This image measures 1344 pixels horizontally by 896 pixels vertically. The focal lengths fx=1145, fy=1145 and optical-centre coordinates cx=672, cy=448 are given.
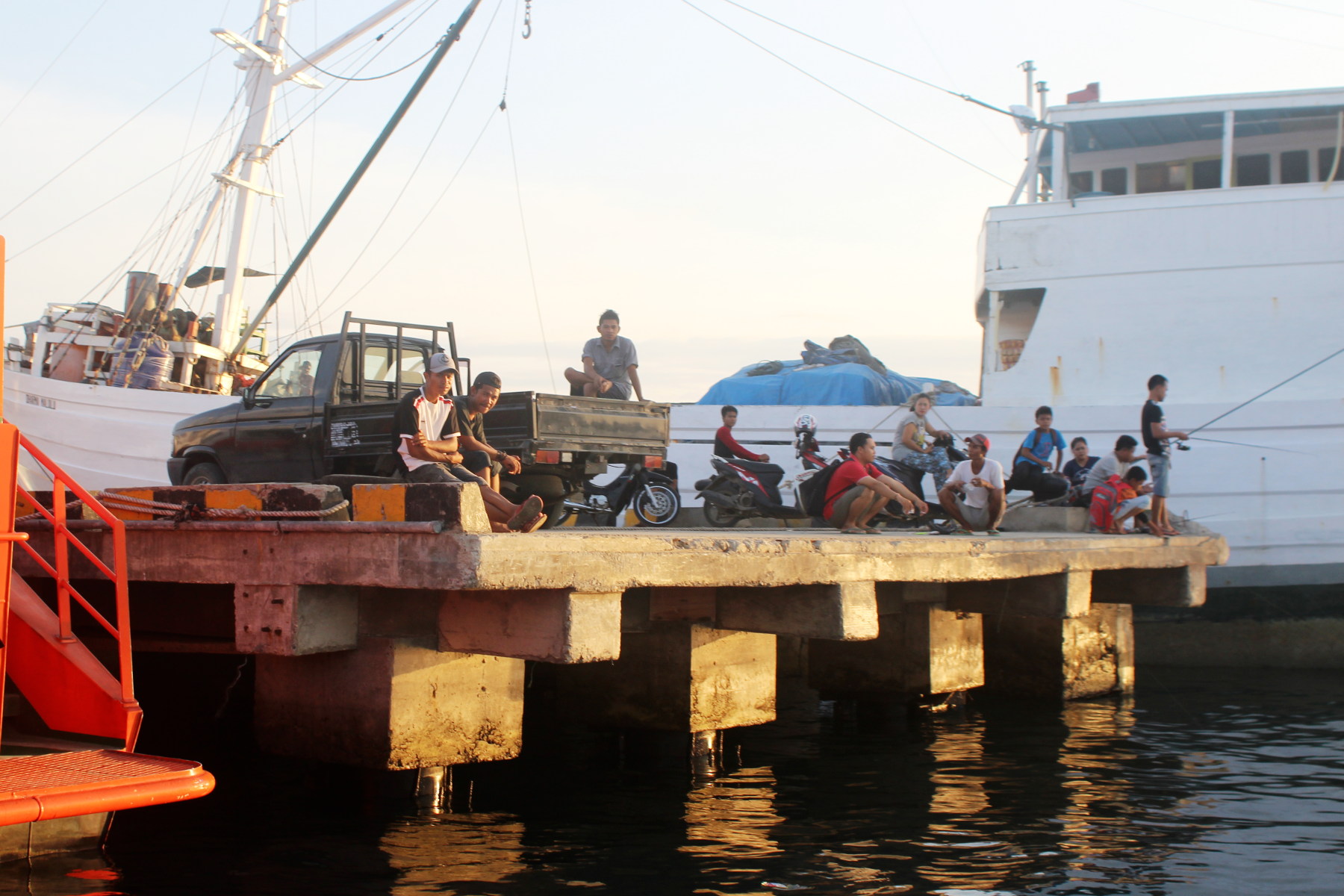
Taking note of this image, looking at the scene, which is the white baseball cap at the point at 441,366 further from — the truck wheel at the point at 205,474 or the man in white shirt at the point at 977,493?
the man in white shirt at the point at 977,493

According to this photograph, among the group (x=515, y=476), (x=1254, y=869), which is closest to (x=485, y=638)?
(x=1254, y=869)

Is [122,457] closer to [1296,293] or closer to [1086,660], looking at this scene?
[1086,660]

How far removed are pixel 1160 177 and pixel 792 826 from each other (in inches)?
501

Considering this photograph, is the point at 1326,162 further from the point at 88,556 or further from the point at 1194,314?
the point at 88,556

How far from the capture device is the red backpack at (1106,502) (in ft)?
37.9

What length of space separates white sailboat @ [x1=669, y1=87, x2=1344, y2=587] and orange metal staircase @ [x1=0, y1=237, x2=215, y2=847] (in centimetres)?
1043

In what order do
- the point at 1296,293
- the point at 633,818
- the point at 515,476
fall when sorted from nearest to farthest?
1. the point at 633,818
2. the point at 515,476
3. the point at 1296,293

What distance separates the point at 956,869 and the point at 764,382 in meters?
12.6

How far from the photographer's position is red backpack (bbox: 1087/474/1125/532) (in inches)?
455

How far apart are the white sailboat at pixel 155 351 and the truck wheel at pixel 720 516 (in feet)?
27.9

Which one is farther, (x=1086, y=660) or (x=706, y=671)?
(x=1086, y=660)

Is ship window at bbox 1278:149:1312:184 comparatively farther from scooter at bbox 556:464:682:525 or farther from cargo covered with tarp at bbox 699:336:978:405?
scooter at bbox 556:464:682:525

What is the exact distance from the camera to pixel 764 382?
1748cm

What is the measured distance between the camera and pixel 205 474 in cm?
1052
